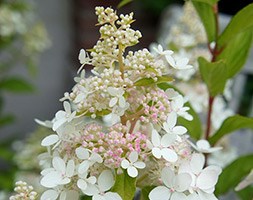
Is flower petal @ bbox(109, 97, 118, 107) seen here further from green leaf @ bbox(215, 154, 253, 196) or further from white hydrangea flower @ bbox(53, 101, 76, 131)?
green leaf @ bbox(215, 154, 253, 196)

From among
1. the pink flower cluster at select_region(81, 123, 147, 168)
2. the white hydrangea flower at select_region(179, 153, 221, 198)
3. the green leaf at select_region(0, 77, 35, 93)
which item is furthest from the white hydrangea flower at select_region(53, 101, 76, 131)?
the green leaf at select_region(0, 77, 35, 93)

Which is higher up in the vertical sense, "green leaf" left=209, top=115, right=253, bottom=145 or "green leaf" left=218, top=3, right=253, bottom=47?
"green leaf" left=218, top=3, right=253, bottom=47

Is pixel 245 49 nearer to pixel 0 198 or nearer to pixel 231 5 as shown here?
pixel 0 198

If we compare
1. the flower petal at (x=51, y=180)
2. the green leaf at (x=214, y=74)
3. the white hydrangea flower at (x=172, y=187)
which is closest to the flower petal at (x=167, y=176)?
the white hydrangea flower at (x=172, y=187)

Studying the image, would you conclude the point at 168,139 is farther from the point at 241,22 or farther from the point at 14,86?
the point at 14,86

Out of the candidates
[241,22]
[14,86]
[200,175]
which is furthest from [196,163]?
[14,86]

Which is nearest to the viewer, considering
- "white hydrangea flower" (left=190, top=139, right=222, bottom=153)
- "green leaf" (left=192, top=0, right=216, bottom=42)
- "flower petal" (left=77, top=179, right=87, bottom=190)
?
"flower petal" (left=77, top=179, right=87, bottom=190)

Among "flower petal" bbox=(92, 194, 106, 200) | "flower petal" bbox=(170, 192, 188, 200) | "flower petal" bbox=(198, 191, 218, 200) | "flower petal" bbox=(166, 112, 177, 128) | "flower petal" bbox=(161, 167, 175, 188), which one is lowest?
"flower petal" bbox=(198, 191, 218, 200)
